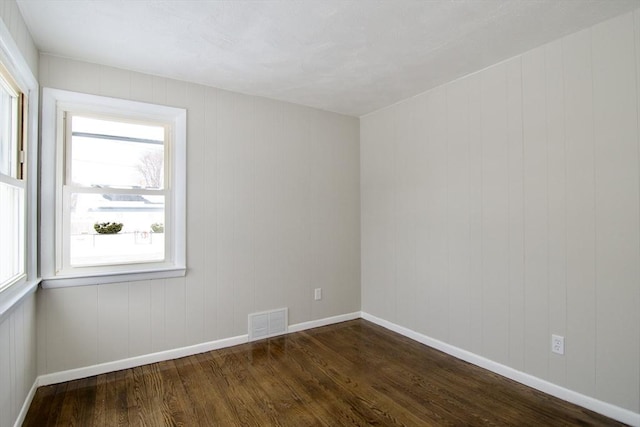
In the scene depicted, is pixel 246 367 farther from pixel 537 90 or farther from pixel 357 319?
pixel 537 90

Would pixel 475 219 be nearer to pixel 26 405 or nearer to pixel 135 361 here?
pixel 135 361

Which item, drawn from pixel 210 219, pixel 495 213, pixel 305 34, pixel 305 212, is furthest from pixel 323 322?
pixel 305 34

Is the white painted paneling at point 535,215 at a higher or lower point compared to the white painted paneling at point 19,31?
lower

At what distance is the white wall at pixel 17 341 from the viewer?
68.3 inches

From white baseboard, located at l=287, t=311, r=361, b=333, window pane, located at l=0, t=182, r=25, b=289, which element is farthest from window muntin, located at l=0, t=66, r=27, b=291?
white baseboard, located at l=287, t=311, r=361, b=333

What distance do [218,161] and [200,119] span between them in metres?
0.41

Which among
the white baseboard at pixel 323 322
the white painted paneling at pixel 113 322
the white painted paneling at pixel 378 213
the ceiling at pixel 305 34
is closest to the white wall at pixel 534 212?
the white painted paneling at pixel 378 213

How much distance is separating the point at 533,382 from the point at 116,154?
370 centimetres

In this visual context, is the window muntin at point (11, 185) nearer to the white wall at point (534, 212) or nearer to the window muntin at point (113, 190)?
the window muntin at point (113, 190)

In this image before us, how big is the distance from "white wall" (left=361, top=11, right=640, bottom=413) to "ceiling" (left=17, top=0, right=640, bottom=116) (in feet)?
0.99

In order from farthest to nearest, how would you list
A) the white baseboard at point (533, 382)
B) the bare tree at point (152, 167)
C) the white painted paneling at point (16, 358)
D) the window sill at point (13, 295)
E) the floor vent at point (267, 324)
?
1. the floor vent at point (267, 324)
2. the bare tree at point (152, 167)
3. the white baseboard at point (533, 382)
4. the white painted paneling at point (16, 358)
5. the window sill at point (13, 295)

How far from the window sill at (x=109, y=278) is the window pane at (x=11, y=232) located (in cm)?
32

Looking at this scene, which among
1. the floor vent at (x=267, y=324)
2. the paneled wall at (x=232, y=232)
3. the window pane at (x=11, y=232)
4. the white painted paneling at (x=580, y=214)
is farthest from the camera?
the floor vent at (x=267, y=324)

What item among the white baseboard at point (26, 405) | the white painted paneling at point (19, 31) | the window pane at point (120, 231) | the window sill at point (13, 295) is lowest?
the white baseboard at point (26, 405)
